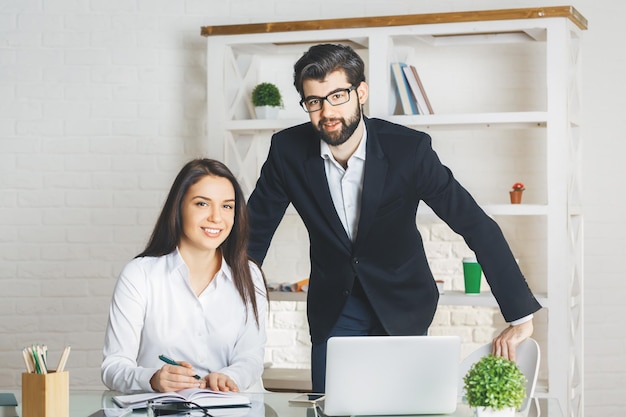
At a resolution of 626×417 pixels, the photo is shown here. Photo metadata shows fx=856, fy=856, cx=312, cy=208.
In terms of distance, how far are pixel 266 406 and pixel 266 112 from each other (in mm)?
1955

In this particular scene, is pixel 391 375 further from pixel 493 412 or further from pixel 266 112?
pixel 266 112

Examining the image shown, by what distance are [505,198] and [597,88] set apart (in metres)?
0.63

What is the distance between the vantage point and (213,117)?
3693 mm

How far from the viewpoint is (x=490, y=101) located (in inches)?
151

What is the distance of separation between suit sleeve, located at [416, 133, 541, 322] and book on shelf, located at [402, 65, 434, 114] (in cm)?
97

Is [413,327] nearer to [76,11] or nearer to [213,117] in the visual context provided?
[213,117]

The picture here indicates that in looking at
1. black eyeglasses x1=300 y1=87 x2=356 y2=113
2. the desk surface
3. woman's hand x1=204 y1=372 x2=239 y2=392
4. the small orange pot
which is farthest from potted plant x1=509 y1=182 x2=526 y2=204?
woman's hand x1=204 y1=372 x2=239 y2=392

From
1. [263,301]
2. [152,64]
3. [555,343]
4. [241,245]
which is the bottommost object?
[555,343]

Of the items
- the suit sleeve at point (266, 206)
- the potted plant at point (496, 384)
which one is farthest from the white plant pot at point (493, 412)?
the suit sleeve at point (266, 206)

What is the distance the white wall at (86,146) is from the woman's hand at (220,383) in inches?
76.2

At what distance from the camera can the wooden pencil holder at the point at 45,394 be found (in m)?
1.70

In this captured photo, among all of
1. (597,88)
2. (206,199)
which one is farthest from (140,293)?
(597,88)

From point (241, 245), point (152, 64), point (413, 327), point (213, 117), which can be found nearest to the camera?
point (241, 245)

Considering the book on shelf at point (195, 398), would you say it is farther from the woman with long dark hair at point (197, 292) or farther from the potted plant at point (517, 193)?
the potted plant at point (517, 193)
